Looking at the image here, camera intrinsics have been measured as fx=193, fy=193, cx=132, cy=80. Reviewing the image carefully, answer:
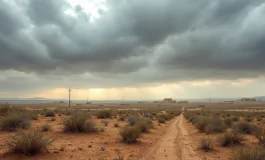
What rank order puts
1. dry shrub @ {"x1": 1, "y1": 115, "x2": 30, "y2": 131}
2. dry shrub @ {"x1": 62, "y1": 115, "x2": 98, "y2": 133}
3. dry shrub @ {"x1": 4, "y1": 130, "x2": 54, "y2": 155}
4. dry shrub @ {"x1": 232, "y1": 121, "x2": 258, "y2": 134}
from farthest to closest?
dry shrub @ {"x1": 232, "y1": 121, "x2": 258, "y2": 134} < dry shrub @ {"x1": 62, "y1": 115, "x2": 98, "y2": 133} < dry shrub @ {"x1": 1, "y1": 115, "x2": 30, "y2": 131} < dry shrub @ {"x1": 4, "y1": 130, "x2": 54, "y2": 155}

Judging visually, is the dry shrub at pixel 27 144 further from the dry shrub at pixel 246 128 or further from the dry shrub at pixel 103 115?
the dry shrub at pixel 103 115

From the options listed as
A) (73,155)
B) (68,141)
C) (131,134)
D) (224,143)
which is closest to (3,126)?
(68,141)

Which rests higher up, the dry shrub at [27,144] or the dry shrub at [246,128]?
the dry shrub at [27,144]

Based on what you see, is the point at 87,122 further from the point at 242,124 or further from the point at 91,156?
the point at 242,124

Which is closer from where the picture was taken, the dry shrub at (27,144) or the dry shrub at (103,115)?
the dry shrub at (27,144)

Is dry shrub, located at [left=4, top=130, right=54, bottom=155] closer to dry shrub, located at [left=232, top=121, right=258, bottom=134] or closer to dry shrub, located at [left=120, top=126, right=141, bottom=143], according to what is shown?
dry shrub, located at [left=120, top=126, right=141, bottom=143]

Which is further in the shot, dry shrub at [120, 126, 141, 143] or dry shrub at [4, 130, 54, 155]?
dry shrub at [120, 126, 141, 143]

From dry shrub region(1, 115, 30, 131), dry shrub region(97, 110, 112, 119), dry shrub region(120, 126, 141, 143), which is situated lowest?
Answer: dry shrub region(97, 110, 112, 119)

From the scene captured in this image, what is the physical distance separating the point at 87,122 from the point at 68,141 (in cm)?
382

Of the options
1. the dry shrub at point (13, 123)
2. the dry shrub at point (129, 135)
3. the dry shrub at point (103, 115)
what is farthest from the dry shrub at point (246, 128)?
the dry shrub at point (103, 115)

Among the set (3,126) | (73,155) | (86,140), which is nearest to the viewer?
(73,155)

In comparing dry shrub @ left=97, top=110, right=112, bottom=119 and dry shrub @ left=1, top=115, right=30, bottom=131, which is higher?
dry shrub @ left=1, top=115, right=30, bottom=131

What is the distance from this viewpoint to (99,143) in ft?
45.4

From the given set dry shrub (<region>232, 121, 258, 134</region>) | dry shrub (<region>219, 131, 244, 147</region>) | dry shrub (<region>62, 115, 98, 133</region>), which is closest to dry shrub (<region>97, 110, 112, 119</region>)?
dry shrub (<region>62, 115, 98, 133</region>)
